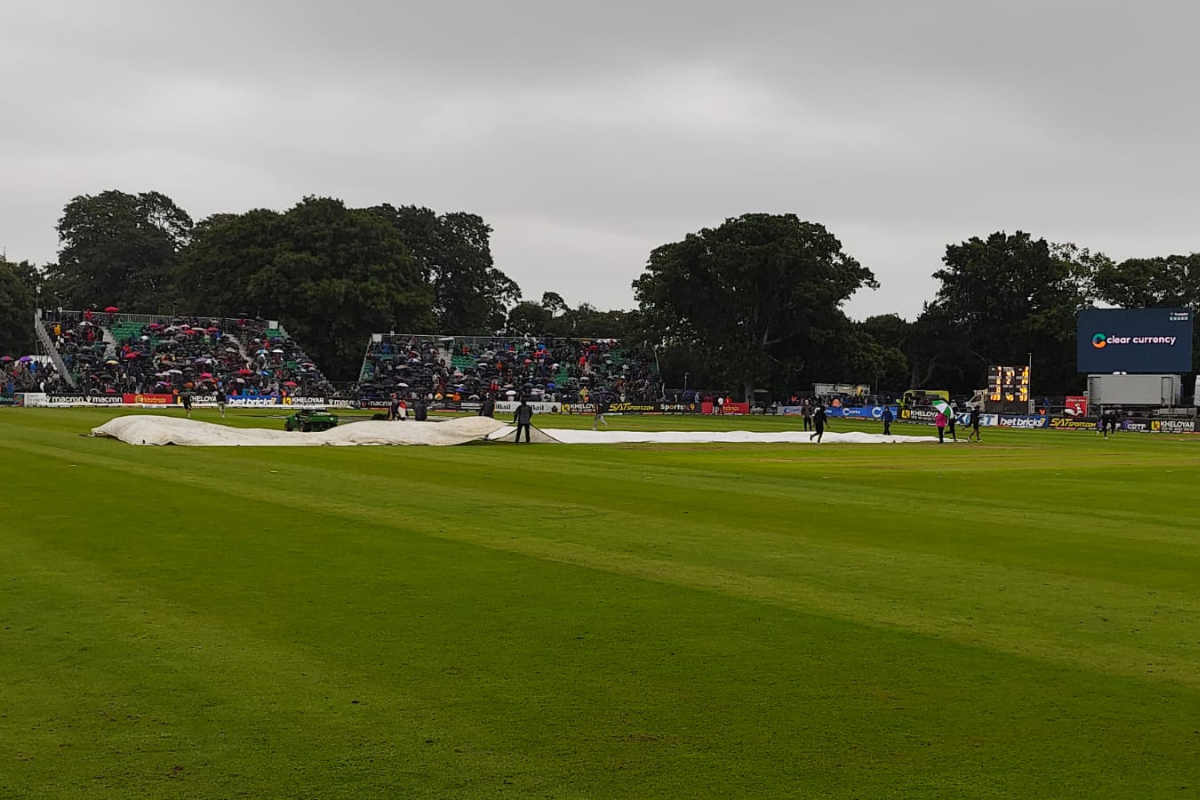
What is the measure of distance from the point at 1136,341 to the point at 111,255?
11676 cm

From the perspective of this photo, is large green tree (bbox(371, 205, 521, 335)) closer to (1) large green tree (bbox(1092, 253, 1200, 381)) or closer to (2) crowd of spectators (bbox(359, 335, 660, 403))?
(2) crowd of spectators (bbox(359, 335, 660, 403))

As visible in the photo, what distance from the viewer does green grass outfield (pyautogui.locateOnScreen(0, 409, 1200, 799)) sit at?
574 centimetres

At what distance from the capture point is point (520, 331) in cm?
14050

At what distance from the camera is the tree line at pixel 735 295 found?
3853 inches

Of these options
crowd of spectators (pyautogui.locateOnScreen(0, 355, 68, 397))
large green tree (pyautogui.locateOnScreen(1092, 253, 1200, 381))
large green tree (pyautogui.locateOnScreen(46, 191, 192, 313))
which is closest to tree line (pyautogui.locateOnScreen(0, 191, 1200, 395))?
large green tree (pyautogui.locateOnScreen(1092, 253, 1200, 381))

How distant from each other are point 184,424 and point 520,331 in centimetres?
10676

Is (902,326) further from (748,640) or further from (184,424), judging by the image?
(748,640)

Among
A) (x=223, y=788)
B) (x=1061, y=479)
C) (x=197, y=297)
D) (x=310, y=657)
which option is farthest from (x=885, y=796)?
(x=197, y=297)

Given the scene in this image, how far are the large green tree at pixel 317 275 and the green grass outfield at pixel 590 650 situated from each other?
9249 centimetres

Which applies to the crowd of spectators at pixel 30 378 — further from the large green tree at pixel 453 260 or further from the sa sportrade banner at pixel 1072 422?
the sa sportrade banner at pixel 1072 422

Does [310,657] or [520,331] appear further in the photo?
[520,331]

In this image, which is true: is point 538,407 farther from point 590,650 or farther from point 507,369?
point 590,650

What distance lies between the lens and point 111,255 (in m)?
140

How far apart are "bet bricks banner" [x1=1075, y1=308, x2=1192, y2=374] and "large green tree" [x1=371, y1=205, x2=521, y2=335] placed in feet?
258
